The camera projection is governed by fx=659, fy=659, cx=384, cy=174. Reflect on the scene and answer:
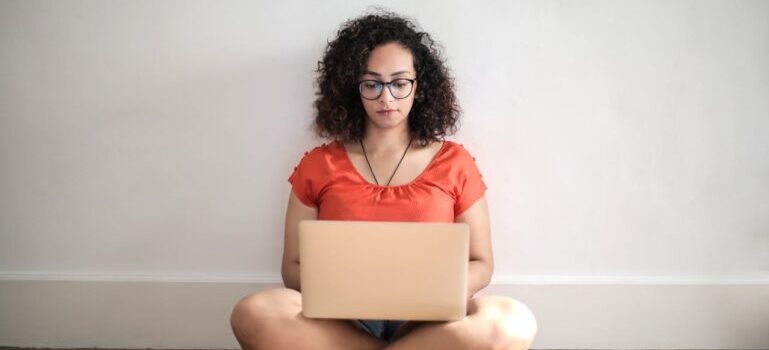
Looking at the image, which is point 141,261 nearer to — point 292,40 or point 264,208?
point 264,208

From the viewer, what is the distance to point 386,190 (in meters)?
1.58

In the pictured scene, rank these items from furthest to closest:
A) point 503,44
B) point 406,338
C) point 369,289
Result: point 503,44 → point 406,338 → point 369,289

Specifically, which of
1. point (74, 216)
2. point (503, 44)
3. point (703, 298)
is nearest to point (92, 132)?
point (74, 216)

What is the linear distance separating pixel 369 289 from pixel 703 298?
1.15 metres

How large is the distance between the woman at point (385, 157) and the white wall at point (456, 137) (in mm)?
179

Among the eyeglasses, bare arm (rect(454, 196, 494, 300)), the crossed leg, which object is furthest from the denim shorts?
the eyeglasses

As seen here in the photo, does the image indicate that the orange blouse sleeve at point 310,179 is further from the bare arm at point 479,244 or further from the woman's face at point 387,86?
the bare arm at point 479,244

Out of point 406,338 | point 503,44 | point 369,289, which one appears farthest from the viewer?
point 503,44

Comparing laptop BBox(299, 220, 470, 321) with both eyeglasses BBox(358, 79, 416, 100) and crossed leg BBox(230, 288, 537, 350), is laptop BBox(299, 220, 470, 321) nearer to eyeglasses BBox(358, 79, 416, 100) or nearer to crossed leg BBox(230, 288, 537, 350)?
crossed leg BBox(230, 288, 537, 350)

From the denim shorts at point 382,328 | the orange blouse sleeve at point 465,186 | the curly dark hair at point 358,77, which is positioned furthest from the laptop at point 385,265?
the curly dark hair at point 358,77

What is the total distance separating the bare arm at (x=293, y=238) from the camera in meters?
1.62

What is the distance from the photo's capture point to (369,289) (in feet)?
4.10

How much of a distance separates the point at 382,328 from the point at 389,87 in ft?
1.87

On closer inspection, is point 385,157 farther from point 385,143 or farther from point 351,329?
point 351,329
